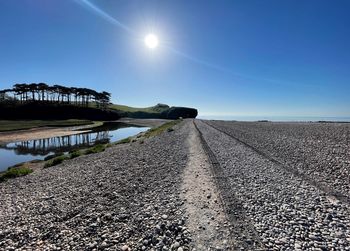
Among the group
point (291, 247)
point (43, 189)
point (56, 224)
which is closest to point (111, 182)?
point (43, 189)

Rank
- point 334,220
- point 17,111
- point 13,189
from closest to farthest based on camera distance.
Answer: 1. point 334,220
2. point 13,189
3. point 17,111

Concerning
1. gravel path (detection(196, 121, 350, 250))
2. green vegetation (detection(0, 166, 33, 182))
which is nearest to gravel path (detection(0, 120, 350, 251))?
gravel path (detection(196, 121, 350, 250))

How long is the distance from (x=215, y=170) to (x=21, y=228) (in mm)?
11663

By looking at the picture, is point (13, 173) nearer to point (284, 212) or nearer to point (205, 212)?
point (205, 212)

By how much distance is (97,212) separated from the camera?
463 inches

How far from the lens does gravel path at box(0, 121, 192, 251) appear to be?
29.7 feet

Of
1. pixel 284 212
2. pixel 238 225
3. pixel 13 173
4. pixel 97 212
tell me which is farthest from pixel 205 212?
pixel 13 173

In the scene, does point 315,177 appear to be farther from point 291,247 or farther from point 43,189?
point 43,189

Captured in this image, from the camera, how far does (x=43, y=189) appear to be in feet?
56.2

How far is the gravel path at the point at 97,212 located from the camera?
29.7ft

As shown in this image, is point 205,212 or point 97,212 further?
point 97,212

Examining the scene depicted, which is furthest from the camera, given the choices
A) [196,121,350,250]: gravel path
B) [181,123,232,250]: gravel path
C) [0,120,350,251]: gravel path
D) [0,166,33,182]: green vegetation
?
[0,166,33,182]: green vegetation

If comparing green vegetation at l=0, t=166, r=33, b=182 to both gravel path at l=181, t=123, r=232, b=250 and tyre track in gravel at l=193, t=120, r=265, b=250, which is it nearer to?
gravel path at l=181, t=123, r=232, b=250

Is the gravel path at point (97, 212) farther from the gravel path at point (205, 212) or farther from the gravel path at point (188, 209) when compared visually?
the gravel path at point (205, 212)
